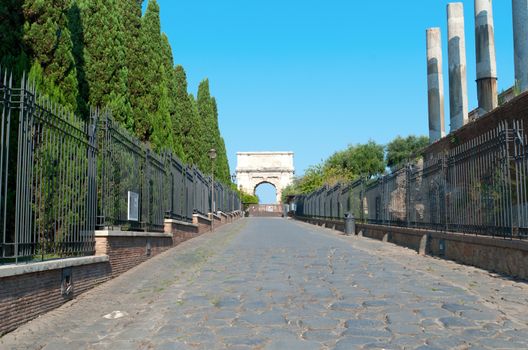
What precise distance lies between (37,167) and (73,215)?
49.7 inches

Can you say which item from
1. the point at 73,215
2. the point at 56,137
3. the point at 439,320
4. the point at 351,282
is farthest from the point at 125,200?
the point at 439,320

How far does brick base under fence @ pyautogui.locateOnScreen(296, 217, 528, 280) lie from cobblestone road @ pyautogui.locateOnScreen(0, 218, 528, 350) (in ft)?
1.15

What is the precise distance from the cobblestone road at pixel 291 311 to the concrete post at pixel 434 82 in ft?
49.3

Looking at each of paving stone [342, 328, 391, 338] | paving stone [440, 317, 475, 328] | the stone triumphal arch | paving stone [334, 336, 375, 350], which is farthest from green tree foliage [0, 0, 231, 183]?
the stone triumphal arch

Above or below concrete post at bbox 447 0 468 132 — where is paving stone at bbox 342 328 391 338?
below

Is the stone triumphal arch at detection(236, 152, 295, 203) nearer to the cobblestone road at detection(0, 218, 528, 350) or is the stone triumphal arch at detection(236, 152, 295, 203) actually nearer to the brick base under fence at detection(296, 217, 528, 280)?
the brick base under fence at detection(296, 217, 528, 280)

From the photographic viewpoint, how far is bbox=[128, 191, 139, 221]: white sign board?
34.3 feet

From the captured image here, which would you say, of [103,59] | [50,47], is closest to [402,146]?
[103,59]

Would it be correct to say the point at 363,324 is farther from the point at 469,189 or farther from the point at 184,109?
the point at 184,109

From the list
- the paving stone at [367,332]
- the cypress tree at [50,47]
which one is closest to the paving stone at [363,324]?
the paving stone at [367,332]

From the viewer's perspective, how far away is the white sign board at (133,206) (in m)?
10.4

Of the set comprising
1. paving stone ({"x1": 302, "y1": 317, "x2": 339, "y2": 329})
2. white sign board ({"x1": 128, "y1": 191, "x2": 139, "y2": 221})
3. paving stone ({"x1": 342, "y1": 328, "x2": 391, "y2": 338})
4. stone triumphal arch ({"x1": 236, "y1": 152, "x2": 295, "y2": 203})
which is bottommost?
Answer: paving stone ({"x1": 342, "y1": 328, "x2": 391, "y2": 338})

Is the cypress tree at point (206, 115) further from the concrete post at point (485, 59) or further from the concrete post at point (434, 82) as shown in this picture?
the concrete post at point (485, 59)

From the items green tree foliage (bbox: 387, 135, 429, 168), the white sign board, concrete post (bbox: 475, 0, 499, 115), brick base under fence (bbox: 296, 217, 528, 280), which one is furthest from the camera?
green tree foliage (bbox: 387, 135, 429, 168)
